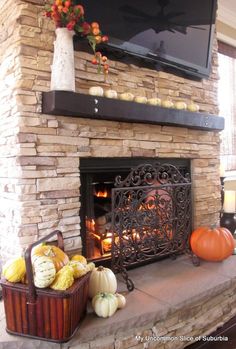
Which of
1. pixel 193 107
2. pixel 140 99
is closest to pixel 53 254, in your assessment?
pixel 140 99

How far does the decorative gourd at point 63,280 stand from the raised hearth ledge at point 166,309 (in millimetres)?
225

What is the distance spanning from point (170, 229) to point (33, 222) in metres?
0.89

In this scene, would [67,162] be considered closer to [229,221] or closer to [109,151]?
[109,151]

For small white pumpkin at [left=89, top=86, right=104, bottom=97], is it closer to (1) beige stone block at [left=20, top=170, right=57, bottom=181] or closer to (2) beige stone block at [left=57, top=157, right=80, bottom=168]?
(2) beige stone block at [left=57, top=157, right=80, bottom=168]

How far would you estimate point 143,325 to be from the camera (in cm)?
132

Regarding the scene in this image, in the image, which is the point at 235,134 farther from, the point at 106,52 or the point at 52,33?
the point at 52,33

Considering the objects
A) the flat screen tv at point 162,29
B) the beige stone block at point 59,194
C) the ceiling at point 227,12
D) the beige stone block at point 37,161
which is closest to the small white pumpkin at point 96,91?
the flat screen tv at point 162,29

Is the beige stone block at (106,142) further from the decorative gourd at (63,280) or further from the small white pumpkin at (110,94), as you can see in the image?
the decorative gourd at (63,280)

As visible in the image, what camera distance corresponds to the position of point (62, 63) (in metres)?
1.37

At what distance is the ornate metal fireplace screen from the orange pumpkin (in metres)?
0.11

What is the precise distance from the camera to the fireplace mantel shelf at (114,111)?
4.46ft

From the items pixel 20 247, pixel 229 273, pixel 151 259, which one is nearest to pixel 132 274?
pixel 151 259

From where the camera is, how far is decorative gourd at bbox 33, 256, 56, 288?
1.11 m

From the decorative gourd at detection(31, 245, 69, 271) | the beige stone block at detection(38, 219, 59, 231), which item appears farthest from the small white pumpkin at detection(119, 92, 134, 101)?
the decorative gourd at detection(31, 245, 69, 271)
